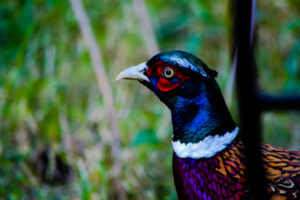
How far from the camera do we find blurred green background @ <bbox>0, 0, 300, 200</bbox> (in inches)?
93.6

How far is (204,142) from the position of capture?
1.33m

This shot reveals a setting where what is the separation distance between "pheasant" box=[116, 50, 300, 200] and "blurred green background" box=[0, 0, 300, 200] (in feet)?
2.78

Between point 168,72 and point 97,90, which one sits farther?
point 97,90

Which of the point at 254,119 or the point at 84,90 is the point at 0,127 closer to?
the point at 84,90

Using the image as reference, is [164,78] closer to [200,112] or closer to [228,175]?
[200,112]

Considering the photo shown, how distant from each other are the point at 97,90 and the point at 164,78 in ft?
5.45

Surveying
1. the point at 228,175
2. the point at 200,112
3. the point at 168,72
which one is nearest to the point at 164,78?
the point at 168,72

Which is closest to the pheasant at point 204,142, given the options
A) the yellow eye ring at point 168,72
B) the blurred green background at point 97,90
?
the yellow eye ring at point 168,72

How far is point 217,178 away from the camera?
1285 millimetres

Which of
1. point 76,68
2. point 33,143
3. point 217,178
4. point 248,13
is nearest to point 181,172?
point 217,178

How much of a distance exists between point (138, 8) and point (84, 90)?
0.87 metres

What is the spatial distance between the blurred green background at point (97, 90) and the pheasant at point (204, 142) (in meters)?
0.85

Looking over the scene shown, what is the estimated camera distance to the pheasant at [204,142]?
1280 mm

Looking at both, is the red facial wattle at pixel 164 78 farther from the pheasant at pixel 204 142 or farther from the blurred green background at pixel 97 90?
the blurred green background at pixel 97 90
